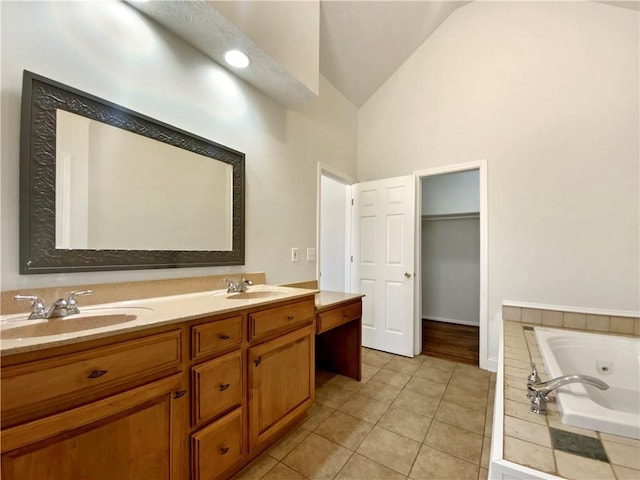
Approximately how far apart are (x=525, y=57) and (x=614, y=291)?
2.17 m

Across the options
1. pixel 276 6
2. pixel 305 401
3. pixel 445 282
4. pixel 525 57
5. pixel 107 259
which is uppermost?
pixel 525 57

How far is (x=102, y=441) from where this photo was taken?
2.82 feet

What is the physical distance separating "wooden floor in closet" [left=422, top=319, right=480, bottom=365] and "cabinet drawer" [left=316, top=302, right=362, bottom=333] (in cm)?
131

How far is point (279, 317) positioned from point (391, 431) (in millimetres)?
1064

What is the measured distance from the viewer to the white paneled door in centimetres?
288

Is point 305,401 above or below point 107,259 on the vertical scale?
below

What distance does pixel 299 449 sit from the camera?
1.52 meters

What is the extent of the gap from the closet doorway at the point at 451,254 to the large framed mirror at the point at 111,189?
10.1 ft

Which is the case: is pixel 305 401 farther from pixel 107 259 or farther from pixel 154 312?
pixel 107 259

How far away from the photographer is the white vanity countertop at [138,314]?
2.42ft

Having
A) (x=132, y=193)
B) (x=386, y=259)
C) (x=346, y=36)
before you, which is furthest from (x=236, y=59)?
(x=386, y=259)

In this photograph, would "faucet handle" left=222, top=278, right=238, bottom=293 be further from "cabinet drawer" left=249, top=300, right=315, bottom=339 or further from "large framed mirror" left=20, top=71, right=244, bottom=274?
"cabinet drawer" left=249, top=300, right=315, bottom=339

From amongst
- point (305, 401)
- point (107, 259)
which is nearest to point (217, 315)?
point (107, 259)

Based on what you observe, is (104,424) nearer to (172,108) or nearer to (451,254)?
(172,108)
